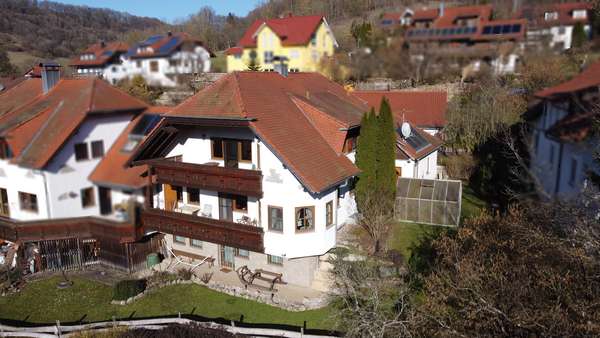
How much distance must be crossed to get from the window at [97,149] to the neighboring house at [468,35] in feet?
6.36

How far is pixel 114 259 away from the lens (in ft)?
9.89

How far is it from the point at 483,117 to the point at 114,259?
9.26 feet

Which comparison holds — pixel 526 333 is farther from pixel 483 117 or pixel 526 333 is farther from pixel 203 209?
pixel 203 209

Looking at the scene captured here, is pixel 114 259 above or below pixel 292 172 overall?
above

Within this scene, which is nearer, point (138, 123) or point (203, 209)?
point (138, 123)

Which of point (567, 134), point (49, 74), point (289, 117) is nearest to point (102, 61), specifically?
point (49, 74)

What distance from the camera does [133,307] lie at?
14875mm

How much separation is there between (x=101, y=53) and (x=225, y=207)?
1331cm

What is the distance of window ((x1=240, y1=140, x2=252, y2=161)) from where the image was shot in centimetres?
1377

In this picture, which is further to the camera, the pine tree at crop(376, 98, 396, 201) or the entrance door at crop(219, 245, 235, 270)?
the pine tree at crop(376, 98, 396, 201)

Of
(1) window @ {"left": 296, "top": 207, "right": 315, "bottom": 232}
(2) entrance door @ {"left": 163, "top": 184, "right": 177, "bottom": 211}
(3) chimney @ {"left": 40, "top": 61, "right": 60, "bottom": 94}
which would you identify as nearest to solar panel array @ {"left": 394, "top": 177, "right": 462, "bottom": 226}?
(1) window @ {"left": 296, "top": 207, "right": 315, "bottom": 232}

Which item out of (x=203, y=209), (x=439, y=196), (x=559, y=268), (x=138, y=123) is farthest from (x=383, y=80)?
(x=439, y=196)

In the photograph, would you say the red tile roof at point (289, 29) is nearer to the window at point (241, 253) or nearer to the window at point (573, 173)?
the window at point (573, 173)

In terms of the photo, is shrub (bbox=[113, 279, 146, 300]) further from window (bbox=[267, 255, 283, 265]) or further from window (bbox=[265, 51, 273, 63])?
Result: window (bbox=[265, 51, 273, 63])
